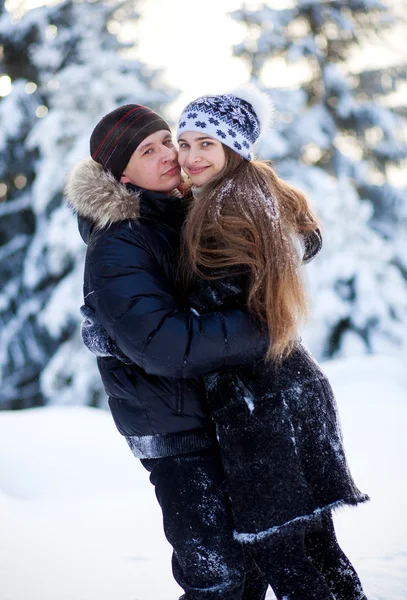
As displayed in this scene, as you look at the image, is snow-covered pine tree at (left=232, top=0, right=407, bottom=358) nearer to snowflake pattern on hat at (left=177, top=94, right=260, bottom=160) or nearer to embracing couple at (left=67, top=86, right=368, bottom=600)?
snowflake pattern on hat at (left=177, top=94, right=260, bottom=160)

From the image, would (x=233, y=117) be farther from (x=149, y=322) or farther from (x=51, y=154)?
(x=51, y=154)

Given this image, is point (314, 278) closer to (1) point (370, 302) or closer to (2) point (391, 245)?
(1) point (370, 302)

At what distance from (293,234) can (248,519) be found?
3.25 ft

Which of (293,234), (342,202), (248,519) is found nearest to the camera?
(248,519)

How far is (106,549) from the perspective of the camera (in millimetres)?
3861

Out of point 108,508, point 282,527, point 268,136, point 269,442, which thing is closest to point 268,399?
point 269,442

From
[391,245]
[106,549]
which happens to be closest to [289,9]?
[391,245]

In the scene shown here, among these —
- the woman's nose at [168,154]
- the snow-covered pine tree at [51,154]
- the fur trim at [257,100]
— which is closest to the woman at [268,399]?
the woman's nose at [168,154]

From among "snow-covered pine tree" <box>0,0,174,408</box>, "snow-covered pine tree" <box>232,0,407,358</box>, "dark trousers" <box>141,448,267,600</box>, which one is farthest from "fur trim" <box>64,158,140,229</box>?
"snow-covered pine tree" <box>232,0,407,358</box>

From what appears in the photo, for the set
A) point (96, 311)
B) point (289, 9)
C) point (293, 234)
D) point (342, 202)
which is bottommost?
point (342, 202)

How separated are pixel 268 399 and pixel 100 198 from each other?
931 mm

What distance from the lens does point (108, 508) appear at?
4543mm

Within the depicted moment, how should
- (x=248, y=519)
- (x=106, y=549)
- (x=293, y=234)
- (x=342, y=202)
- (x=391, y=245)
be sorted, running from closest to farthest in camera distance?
(x=248, y=519)
(x=293, y=234)
(x=106, y=549)
(x=342, y=202)
(x=391, y=245)

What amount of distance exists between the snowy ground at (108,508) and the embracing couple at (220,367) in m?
0.31
